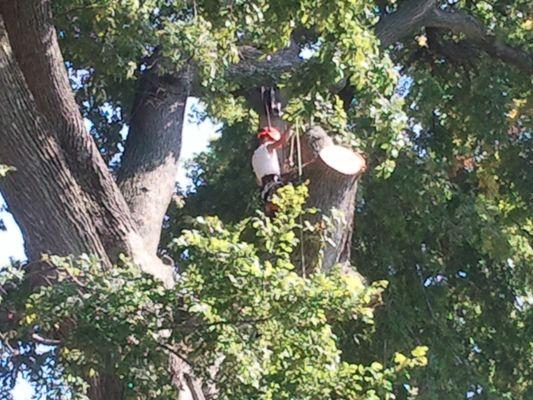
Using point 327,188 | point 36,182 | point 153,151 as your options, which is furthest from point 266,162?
point 36,182

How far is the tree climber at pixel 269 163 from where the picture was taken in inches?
205

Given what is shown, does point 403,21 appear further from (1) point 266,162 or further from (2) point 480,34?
(1) point 266,162

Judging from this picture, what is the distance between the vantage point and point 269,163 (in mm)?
5309

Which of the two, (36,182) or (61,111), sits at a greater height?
(61,111)

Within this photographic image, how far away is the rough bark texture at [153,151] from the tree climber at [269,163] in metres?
0.66

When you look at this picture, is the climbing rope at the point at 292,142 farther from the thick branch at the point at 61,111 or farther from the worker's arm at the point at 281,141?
the thick branch at the point at 61,111

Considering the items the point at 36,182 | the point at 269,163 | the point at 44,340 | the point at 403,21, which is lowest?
the point at 44,340

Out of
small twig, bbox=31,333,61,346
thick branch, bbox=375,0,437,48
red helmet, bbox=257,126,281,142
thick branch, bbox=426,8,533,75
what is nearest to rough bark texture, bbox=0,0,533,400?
red helmet, bbox=257,126,281,142

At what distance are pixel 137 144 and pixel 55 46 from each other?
1.45 meters

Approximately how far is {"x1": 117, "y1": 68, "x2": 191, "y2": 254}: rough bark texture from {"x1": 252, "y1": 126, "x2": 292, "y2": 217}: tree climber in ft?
2.15

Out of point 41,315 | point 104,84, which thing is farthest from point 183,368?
point 104,84

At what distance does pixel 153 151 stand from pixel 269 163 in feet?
2.95

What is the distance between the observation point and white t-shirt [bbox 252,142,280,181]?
5.29m

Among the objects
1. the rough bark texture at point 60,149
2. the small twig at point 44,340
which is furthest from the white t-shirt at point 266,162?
the small twig at point 44,340
